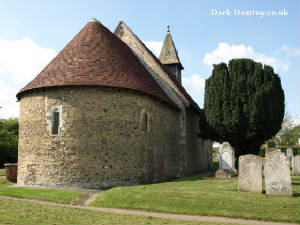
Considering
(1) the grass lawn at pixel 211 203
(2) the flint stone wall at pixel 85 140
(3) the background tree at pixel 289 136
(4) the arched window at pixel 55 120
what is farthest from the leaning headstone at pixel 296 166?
(3) the background tree at pixel 289 136

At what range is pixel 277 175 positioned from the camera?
10.9 meters

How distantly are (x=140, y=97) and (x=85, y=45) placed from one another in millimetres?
4413

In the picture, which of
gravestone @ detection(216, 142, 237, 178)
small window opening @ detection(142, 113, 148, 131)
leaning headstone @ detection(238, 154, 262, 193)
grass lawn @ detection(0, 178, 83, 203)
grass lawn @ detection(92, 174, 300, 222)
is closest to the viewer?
grass lawn @ detection(92, 174, 300, 222)

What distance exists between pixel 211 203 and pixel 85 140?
696 centimetres

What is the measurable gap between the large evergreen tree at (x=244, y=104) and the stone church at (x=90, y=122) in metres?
4.15

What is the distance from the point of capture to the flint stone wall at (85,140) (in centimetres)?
1395

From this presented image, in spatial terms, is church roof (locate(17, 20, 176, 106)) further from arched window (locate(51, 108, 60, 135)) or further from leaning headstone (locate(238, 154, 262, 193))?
leaning headstone (locate(238, 154, 262, 193))

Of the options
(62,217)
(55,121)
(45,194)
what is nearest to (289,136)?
(55,121)

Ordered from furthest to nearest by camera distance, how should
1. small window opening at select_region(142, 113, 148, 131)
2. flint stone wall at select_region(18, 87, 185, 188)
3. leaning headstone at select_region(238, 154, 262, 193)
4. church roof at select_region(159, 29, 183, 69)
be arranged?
church roof at select_region(159, 29, 183, 69) < small window opening at select_region(142, 113, 148, 131) < flint stone wall at select_region(18, 87, 185, 188) < leaning headstone at select_region(238, 154, 262, 193)

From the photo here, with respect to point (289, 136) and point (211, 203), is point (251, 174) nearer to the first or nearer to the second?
point (211, 203)

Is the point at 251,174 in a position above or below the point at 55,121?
below

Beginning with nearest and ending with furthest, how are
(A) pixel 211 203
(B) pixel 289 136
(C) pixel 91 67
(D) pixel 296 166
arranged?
(A) pixel 211 203 → (C) pixel 91 67 → (D) pixel 296 166 → (B) pixel 289 136

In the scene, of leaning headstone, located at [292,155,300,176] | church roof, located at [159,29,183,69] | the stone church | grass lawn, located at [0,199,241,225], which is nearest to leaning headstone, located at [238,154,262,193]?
grass lawn, located at [0,199,241,225]

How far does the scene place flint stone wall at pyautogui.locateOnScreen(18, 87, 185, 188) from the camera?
45.8 feet
